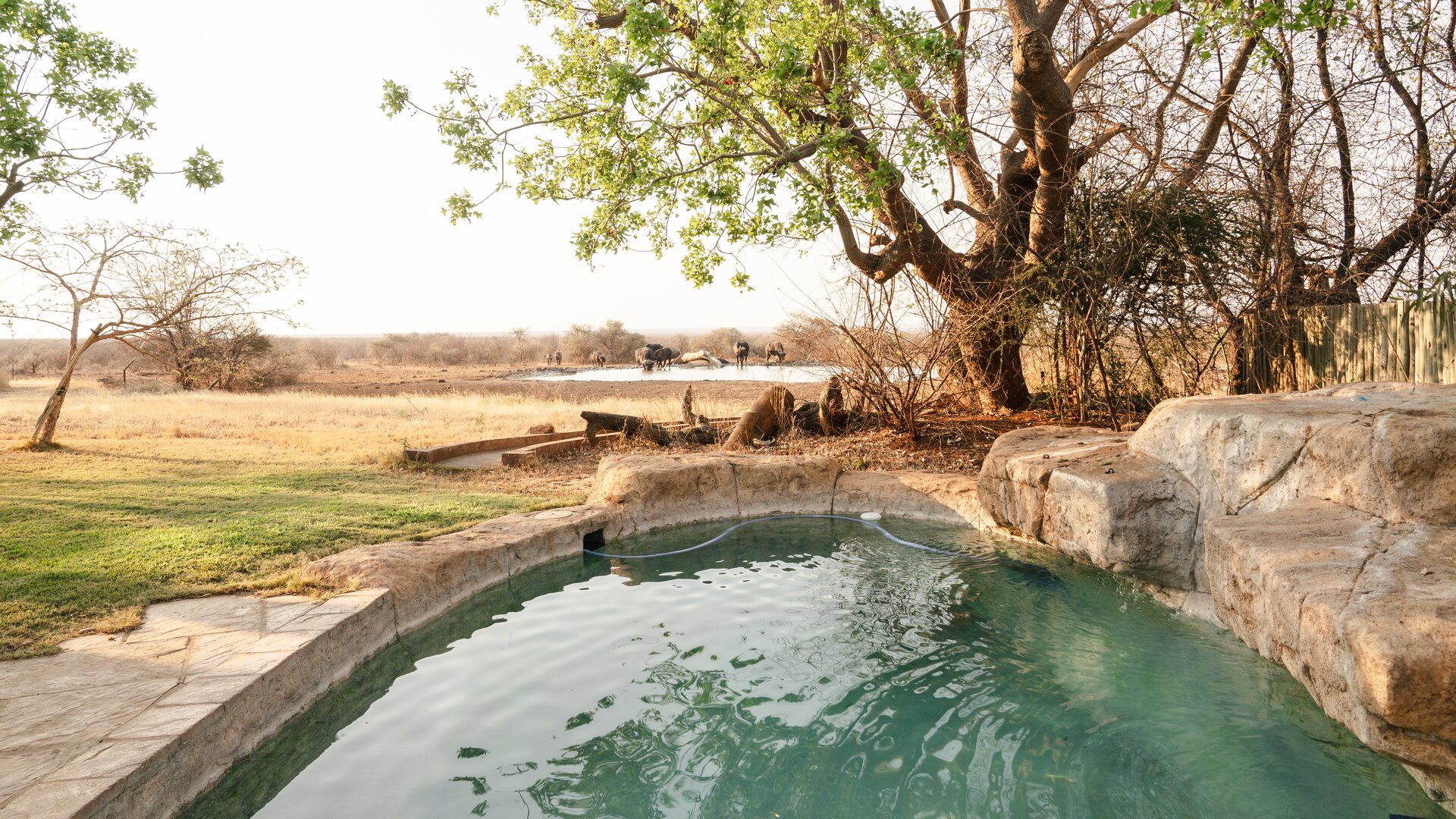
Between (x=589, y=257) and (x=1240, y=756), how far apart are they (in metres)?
8.55

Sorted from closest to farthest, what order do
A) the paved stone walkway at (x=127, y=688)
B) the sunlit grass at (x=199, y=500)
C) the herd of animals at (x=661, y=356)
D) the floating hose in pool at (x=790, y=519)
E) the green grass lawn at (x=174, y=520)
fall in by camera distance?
1. the paved stone walkway at (x=127, y=688)
2. the green grass lawn at (x=174, y=520)
3. the sunlit grass at (x=199, y=500)
4. the floating hose in pool at (x=790, y=519)
5. the herd of animals at (x=661, y=356)

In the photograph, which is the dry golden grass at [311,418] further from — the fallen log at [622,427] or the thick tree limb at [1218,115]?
the thick tree limb at [1218,115]

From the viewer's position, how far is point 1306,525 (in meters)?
3.70

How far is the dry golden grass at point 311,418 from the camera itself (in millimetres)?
11898

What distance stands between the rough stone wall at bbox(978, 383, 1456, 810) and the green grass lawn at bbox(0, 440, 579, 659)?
4.78m

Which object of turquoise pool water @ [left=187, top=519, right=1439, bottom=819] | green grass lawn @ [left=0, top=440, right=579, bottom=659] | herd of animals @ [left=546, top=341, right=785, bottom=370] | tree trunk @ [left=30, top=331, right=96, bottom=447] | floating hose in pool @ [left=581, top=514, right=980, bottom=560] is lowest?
turquoise pool water @ [left=187, top=519, right=1439, bottom=819]

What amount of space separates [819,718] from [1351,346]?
21.5 feet

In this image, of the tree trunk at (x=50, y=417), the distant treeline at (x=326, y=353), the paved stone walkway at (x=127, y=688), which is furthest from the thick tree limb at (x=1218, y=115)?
the distant treeline at (x=326, y=353)

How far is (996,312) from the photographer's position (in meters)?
9.19

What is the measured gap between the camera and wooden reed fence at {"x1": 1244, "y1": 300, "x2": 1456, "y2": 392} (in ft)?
20.9

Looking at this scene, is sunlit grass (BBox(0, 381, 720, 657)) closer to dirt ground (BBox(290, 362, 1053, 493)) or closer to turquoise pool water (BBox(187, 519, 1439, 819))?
dirt ground (BBox(290, 362, 1053, 493))

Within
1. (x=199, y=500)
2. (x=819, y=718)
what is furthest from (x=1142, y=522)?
(x=199, y=500)

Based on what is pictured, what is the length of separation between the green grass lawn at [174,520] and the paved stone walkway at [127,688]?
28cm

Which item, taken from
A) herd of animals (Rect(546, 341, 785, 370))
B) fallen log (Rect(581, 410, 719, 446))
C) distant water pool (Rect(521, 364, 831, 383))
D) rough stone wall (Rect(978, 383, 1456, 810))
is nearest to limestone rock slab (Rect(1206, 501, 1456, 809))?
rough stone wall (Rect(978, 383, 1456, 810))
